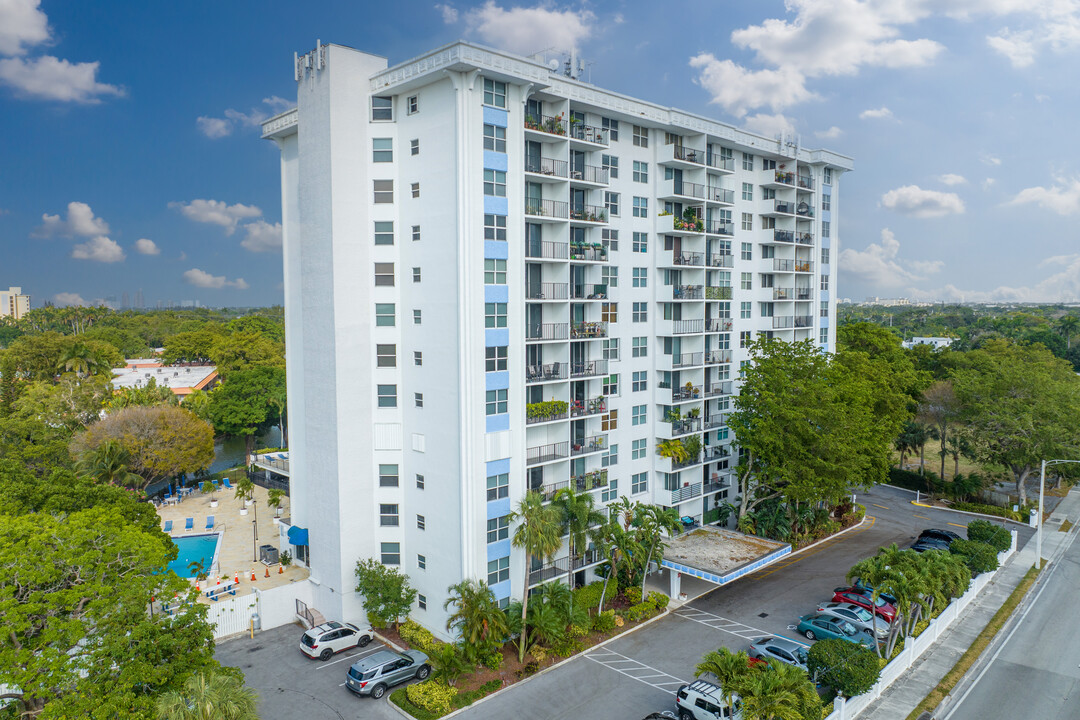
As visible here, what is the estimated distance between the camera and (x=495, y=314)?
3111 cm

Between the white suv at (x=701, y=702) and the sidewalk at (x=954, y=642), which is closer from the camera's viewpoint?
the white suv at (x=701, y=702)

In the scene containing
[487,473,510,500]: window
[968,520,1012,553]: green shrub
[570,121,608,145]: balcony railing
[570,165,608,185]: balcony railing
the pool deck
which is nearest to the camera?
[487,473,510,500]: window

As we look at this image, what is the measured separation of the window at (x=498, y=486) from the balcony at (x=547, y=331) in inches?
294

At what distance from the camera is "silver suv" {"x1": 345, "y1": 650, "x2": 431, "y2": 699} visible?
1092 inches

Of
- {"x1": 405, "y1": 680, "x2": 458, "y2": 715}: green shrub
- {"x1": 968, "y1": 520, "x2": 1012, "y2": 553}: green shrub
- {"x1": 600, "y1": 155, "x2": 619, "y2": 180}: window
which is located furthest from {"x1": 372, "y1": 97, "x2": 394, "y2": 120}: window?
{"x1": 968, "y1": 520, "x2": 1012, "y2": 553}: green shrub

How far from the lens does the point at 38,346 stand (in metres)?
76.5

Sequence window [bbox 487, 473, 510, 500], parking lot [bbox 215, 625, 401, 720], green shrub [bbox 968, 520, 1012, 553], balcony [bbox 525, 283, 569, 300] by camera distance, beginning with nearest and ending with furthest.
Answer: parking lot [bbox 215, 625, 401, 720], window [bbox 487, 473, 510, 500], balcony [bbox 525, 283, 569, 300], green shrub [bbox 968, 520, 1012, 553]

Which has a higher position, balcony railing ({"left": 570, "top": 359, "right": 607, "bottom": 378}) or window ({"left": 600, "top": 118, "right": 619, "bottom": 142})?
window ({"left": 600, "top": 118, "right": 619, "bottom": 142})

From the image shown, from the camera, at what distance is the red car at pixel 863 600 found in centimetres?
3416

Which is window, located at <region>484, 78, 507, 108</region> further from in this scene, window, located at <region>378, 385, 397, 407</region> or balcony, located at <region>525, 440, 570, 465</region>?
balcony, located at <region>525, 440, 570, 465</region>

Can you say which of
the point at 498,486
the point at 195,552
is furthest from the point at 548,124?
the point at 195,552

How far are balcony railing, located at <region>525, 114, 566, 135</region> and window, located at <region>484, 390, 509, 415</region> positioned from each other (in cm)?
1352

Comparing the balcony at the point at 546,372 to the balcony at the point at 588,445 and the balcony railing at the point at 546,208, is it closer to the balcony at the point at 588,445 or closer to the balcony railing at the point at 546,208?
the balcony at the point at 588,445

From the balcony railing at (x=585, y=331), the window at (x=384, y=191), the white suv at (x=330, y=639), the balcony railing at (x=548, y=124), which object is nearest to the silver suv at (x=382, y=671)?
the white suv at (x=330, y=639)
